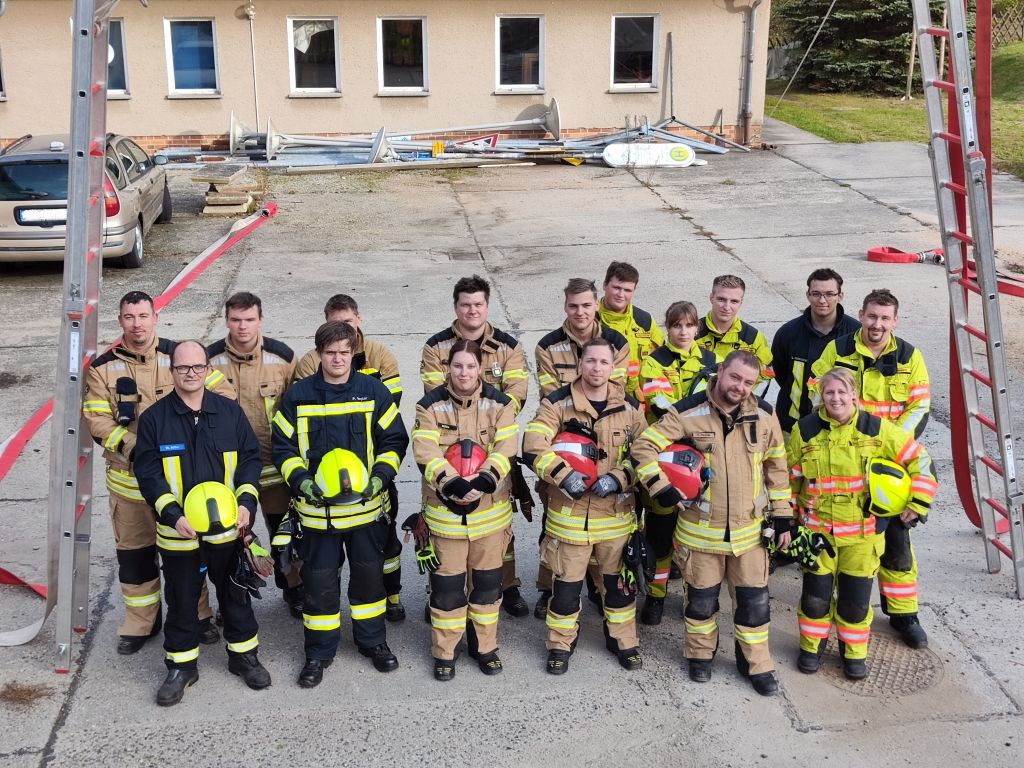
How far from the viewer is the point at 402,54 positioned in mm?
21062

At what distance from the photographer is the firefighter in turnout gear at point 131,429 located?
5453mm

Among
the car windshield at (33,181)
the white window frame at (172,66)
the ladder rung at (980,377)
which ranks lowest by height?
the ladder rung at (980,377)

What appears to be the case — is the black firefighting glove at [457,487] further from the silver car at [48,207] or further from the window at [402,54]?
the window at [402,54]

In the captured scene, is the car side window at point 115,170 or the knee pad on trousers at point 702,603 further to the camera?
the car side window at point 115,170

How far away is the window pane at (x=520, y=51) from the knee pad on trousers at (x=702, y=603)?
17.4 metres

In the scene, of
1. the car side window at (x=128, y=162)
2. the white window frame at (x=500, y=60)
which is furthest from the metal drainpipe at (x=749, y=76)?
the car side window at (x=128, y=162)

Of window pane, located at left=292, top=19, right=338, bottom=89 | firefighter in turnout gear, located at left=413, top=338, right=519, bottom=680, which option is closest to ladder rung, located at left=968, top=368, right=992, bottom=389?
firefighter in turnout gear, located at left=413, top=338, right=519, bottom=680

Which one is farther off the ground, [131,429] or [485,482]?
[131,429]

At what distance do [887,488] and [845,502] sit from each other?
0.22 m

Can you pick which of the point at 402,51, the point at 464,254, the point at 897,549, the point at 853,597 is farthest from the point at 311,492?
the point at 402,51

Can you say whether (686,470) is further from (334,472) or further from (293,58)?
(293,58)

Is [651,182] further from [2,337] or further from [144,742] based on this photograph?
[144,742]

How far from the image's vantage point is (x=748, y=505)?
5320 mm

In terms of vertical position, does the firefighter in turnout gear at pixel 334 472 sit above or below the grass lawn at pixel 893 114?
below
